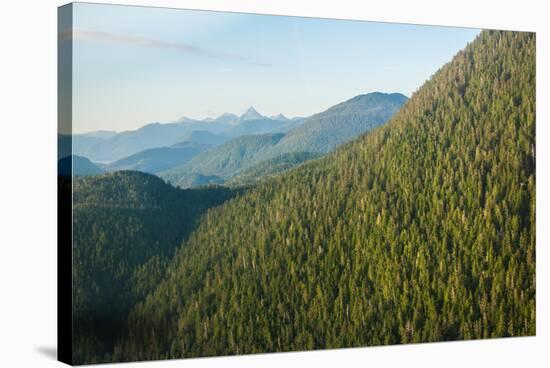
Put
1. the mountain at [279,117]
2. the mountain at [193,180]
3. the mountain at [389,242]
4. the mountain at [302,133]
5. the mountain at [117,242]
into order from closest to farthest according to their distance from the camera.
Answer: the mountain at [117,242] → the mountain at [389,242] → the mountain at [193,180] → the mountain at [302,133] → the mountain at [279,117]

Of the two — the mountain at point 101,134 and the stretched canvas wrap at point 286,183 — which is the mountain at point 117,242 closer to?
the stretched canvas wrap at point 286,183

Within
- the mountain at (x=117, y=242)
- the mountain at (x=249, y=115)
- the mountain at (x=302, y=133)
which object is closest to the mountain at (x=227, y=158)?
the mountain at (x=302, y=133)

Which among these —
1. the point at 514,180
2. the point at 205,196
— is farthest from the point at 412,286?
the point at 205,196

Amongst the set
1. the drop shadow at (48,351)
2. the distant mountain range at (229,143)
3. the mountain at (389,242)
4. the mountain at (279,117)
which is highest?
the mountain at (279,117)

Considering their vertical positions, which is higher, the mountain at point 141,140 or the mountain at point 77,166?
the mountain at point 141,140

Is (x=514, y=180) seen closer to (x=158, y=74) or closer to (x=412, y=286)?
(x=412, y=286)

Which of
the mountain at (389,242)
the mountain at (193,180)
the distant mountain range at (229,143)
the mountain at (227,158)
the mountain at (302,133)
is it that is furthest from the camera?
the mountain at (302,133)

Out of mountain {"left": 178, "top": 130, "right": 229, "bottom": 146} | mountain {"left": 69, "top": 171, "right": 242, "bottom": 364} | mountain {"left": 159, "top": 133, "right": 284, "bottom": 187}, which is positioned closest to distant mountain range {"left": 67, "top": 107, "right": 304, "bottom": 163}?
mountain {"left": 178, "top": 130, "right": 229, "bottom": 146}
